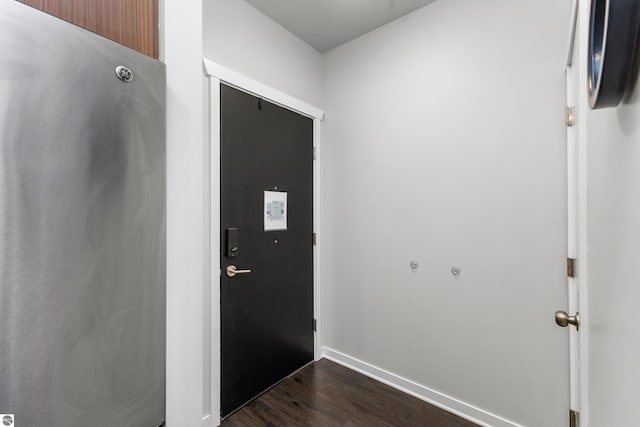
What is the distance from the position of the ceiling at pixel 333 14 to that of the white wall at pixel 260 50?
86 mm

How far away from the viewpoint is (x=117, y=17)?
66 centimetres

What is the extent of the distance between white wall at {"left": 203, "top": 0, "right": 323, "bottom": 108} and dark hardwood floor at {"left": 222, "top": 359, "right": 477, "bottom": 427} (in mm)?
2299

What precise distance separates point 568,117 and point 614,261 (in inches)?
49.5

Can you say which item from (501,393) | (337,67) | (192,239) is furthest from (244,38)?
(501,393)

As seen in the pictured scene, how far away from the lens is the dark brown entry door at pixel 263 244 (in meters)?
1.76

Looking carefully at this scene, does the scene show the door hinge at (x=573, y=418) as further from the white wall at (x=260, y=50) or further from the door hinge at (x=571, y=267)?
the white wall at (x=260, y=50)

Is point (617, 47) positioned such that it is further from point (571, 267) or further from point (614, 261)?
point (571, 267)

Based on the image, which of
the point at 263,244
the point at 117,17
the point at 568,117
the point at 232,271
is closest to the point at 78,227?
the point at 117,17

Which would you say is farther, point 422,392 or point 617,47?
point 422,392

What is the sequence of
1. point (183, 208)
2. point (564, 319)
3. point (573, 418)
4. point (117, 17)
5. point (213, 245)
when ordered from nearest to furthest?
1. point (117, 17)
2. point (183, 208)
3. point (564, 319)
4. point (573, 418)
5. point (213, 245)

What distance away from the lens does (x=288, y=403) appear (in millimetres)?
1844

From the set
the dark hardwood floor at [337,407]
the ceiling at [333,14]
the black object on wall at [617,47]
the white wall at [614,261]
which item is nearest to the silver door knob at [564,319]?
the white wall at [614,261]

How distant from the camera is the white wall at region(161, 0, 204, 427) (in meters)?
0.78

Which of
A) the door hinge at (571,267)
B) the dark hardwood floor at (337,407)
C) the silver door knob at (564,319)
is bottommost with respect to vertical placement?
the dark hardwood floor at (337,407)
